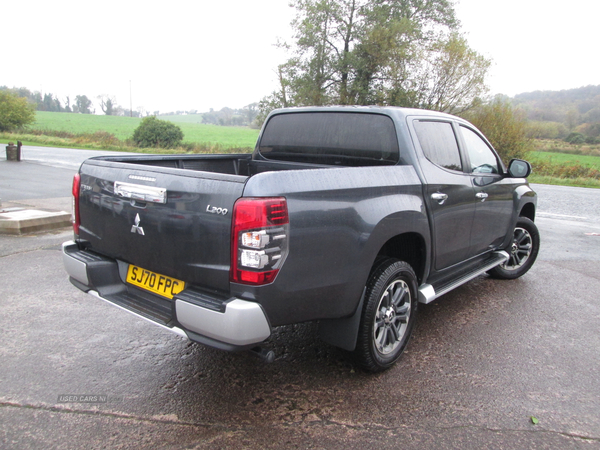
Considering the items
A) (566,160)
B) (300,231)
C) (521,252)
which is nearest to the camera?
→ (300,231)

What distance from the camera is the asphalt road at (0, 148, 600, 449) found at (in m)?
2.44

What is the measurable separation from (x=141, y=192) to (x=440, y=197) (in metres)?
2.22

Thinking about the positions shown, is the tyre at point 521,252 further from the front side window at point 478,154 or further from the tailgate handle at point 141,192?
the tailgate handle at point 141,192

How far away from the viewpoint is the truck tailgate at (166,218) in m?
2.36

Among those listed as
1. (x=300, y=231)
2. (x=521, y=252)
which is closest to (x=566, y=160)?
(x=521, y=252)

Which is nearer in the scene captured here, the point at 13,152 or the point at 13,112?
the point at 13,152

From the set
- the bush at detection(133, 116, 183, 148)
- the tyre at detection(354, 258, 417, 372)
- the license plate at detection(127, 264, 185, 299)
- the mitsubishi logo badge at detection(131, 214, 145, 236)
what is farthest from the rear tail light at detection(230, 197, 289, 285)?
the bush at detection(133, 116, 183, 148)

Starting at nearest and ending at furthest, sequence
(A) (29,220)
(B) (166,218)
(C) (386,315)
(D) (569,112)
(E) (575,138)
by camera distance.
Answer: (B) (166,218), (C) (386,315), (A) (29,220), (E) (575,138), (D) (569,112)

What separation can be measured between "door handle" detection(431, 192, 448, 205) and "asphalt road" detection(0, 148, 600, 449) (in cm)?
118

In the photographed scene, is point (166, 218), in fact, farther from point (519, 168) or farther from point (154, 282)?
point (519, 168)

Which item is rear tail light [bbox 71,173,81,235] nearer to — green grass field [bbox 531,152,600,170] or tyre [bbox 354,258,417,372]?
tyre [bbox 354,258,417,372]

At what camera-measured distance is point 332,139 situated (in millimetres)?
3791

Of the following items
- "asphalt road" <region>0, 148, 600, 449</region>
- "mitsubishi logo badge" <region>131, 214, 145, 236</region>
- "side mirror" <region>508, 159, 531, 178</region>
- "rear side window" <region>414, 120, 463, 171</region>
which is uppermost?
"rear side window" <region>414, 120, 463, 171</region>

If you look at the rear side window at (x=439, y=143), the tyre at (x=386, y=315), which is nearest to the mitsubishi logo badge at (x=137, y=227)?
the tyre at (x=386, y=315)
